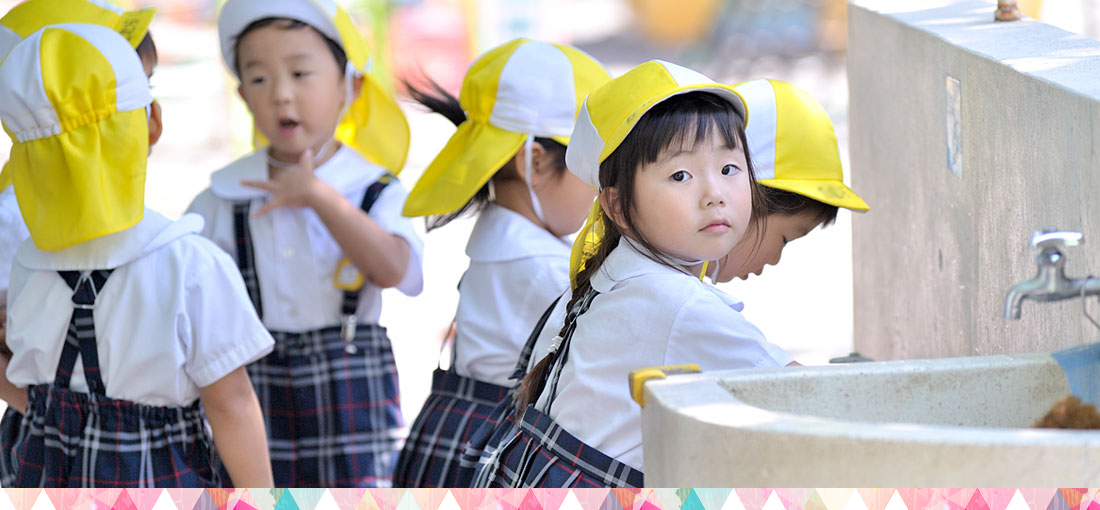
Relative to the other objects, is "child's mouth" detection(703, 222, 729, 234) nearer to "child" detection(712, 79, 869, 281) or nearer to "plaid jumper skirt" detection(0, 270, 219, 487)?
"child" detection(712, 79, 869, 281)

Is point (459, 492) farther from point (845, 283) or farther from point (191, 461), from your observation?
point (845, 283)

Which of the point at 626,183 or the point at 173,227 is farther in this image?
the point at 173,227

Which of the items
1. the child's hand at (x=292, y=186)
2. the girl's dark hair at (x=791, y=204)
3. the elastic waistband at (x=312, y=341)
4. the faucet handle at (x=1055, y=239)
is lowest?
the elastic waistband at (x=312, y=341)

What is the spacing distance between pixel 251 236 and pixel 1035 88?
171 cm

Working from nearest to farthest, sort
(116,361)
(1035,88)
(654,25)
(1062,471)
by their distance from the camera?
(1062,471)
(1035,88)
(116,361)
(654,25)

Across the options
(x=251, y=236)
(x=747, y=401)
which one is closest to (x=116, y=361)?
(x=251, y=236)

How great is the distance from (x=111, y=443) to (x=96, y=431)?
33mm

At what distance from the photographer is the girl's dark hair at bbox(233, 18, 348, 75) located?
2877 millimetres

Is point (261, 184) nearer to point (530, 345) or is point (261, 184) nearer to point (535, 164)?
point (535, 164)

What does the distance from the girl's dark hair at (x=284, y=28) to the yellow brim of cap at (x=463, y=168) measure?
0.39 metres

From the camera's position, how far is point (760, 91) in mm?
2285

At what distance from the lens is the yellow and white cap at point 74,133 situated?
2121 millimetres

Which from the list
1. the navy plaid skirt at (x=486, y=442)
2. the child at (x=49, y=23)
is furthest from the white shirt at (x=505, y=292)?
the child at (x=49, y=23)

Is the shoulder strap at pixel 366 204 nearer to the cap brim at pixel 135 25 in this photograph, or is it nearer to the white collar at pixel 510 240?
the white collar at pixel 510 240
